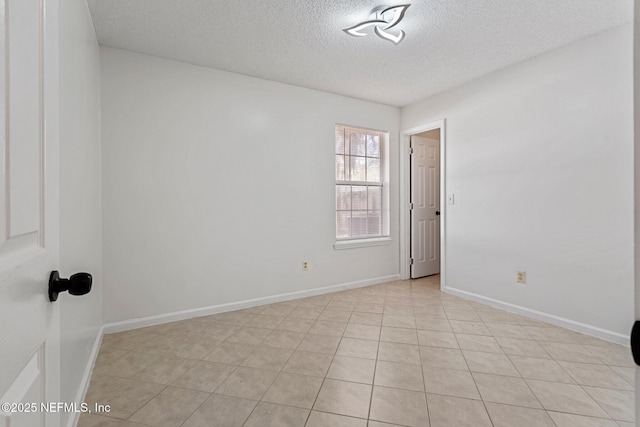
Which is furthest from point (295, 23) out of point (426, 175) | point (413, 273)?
point (413, 273)

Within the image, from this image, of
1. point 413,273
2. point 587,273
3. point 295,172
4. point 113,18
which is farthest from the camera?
point 413,273

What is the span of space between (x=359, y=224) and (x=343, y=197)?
1.47 feet

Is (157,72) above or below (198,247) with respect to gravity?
above

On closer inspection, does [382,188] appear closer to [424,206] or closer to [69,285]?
[424,206]

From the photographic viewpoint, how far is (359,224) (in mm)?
4008

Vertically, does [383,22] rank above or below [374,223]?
above

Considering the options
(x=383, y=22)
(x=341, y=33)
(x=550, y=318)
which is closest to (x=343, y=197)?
(x=341, y=33)

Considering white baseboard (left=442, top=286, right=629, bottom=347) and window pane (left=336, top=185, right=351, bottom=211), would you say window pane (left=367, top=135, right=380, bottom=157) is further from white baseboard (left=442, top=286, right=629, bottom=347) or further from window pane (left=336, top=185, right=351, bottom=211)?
white baseboard (left=442, top=286, right=629, bottom=347)

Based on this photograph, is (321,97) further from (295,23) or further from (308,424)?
(308,424)

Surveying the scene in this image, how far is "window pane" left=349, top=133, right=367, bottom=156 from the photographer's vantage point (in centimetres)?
396

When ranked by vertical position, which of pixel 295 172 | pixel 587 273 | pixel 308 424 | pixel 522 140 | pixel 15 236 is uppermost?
pixel 522 140

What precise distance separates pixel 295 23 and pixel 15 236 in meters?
2.36

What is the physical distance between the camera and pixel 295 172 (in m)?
3.43

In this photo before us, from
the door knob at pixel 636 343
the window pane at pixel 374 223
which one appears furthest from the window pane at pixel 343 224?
the door knob at pixel 636 343
